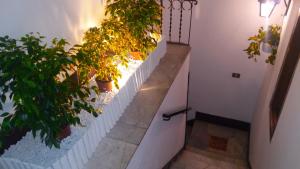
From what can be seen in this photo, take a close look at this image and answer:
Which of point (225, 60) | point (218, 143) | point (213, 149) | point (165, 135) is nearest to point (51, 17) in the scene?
point (165, 135)

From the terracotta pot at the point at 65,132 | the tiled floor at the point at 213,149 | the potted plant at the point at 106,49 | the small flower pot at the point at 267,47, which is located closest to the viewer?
the terracotta pot at the point at 65,132

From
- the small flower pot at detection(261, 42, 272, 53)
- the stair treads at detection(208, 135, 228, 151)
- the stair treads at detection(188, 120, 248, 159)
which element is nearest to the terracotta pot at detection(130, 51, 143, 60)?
the small flower pot at detection(261, 42, 272, 53)

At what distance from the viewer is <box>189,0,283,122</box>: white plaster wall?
15.7ft

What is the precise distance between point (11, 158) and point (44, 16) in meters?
1.08

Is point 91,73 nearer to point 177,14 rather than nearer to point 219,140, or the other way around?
point 177,14

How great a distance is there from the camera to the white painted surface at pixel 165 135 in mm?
2689

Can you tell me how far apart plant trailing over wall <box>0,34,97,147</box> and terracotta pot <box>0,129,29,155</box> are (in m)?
0.38

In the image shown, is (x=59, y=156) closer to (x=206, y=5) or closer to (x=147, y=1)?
(x=147, y=1)

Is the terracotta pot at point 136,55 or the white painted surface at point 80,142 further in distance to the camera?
the terracotta pot at point 136,55

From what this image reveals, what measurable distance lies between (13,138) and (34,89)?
0.70 meters

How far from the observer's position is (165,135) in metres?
3.53

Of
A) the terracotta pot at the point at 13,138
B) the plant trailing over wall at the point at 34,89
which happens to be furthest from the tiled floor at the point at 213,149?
the plant trailing over wall at the point at 34,89

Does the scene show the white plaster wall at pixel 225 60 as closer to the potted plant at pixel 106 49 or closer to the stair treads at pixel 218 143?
the stair treads at pixel 218 143

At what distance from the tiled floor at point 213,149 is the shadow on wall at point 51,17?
103 inches
